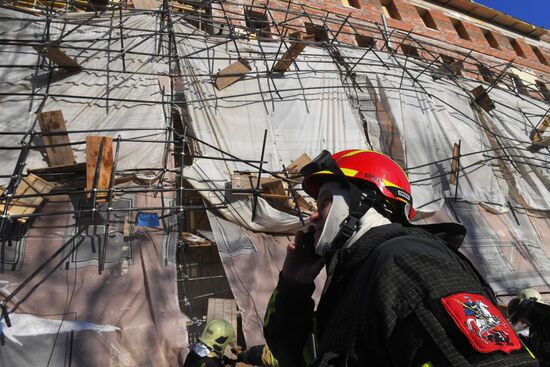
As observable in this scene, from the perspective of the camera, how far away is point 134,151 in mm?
6312

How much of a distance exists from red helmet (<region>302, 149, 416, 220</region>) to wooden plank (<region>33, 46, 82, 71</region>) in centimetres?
645

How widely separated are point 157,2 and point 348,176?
9750 mm

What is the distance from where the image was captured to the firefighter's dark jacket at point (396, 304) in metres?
1.07

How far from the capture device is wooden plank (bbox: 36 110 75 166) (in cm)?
579

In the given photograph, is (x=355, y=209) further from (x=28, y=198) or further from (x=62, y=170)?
(x=62, y=170)

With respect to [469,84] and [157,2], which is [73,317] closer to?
[157,2]

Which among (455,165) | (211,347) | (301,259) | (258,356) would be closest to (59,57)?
(211,347)

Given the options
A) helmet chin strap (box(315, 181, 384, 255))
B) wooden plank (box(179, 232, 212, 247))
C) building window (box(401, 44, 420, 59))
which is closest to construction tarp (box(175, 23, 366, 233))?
wooden plank (box(179, 232, 212, 247))

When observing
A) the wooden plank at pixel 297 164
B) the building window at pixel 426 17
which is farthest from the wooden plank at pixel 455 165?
the building window at pixel 426 17

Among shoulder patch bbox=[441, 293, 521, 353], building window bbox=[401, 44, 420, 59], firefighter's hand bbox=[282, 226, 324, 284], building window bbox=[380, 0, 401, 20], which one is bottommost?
building window bbox=[401, 44, 420, 59]

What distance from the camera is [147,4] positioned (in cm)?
950

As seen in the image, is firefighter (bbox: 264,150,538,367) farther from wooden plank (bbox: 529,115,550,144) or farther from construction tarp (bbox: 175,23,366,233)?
wooden plank (bbox: 529,115,550,144)

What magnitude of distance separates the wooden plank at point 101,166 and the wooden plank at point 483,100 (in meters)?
10.2

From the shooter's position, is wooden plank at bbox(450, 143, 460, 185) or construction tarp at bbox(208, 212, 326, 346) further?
wooden plank at bbox(450, 143, 460, 185)
